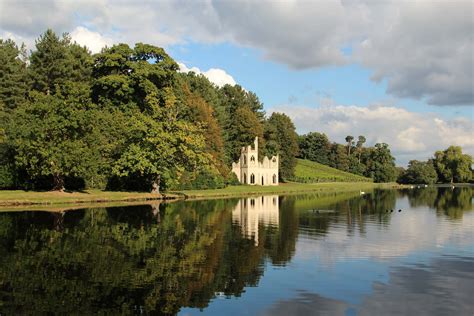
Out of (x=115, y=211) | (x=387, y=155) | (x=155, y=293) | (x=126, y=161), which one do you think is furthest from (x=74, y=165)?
(x=387, y=155)

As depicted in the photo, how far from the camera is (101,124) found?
64.4 metres

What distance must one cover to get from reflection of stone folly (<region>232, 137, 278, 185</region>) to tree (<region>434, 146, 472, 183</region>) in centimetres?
10302

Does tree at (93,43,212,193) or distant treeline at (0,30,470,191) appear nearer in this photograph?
distant treeline at (0,30,470,191)

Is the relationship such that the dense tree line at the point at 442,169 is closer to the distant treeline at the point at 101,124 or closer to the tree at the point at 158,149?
the distant treeline at the point at 101,124

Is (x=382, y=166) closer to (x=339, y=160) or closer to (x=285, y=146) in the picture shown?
(x=339, y=160)

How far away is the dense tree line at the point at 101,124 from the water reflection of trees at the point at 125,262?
21.0 m

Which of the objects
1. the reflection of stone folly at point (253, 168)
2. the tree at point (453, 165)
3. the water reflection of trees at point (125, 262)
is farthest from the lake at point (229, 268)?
the tree at point (453, 165)

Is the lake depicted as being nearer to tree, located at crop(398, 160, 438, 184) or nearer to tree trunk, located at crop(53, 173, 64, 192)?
tree trunk, located at crop(53, 173, 64, 192)

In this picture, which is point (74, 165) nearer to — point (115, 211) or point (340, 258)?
point (115, 211)

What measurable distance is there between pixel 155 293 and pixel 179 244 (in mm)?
9642

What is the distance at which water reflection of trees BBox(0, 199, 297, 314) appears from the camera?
14617 mm

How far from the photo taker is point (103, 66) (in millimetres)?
73500

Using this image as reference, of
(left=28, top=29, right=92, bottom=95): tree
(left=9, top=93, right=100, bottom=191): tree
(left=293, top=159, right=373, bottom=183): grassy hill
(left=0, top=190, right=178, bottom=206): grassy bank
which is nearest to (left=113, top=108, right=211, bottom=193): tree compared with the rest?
(left=0, top=190, right=178, bottom=206): grassy bank

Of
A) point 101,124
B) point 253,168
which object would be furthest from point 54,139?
point 253,168
